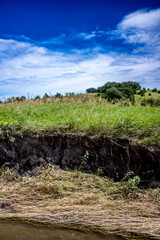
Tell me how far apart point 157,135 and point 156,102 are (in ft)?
33.3

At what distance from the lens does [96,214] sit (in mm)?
3781

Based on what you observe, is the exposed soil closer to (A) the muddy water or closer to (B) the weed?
(B) the weed

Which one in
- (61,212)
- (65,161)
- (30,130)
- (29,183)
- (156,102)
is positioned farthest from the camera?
(156,102)

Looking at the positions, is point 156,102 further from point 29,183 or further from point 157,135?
point 29,183

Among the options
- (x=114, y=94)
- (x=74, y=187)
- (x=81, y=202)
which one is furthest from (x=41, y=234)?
(x=114, y=94)

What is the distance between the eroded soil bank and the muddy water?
1.74 m

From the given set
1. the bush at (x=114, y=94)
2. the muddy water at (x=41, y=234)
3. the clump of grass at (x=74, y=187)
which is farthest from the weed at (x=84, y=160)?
the bush at (x=114, y=94)

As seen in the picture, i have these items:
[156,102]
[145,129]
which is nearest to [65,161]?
[145,129]

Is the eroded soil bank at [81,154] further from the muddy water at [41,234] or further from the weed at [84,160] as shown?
the muddy water at [41,234]

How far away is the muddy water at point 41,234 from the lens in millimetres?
3348

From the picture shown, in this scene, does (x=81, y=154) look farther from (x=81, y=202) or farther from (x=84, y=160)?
(x=81, y=202)

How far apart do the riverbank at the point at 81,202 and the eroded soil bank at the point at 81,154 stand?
0.27m

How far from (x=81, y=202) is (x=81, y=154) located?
50.7 inches

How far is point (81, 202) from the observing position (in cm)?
426
